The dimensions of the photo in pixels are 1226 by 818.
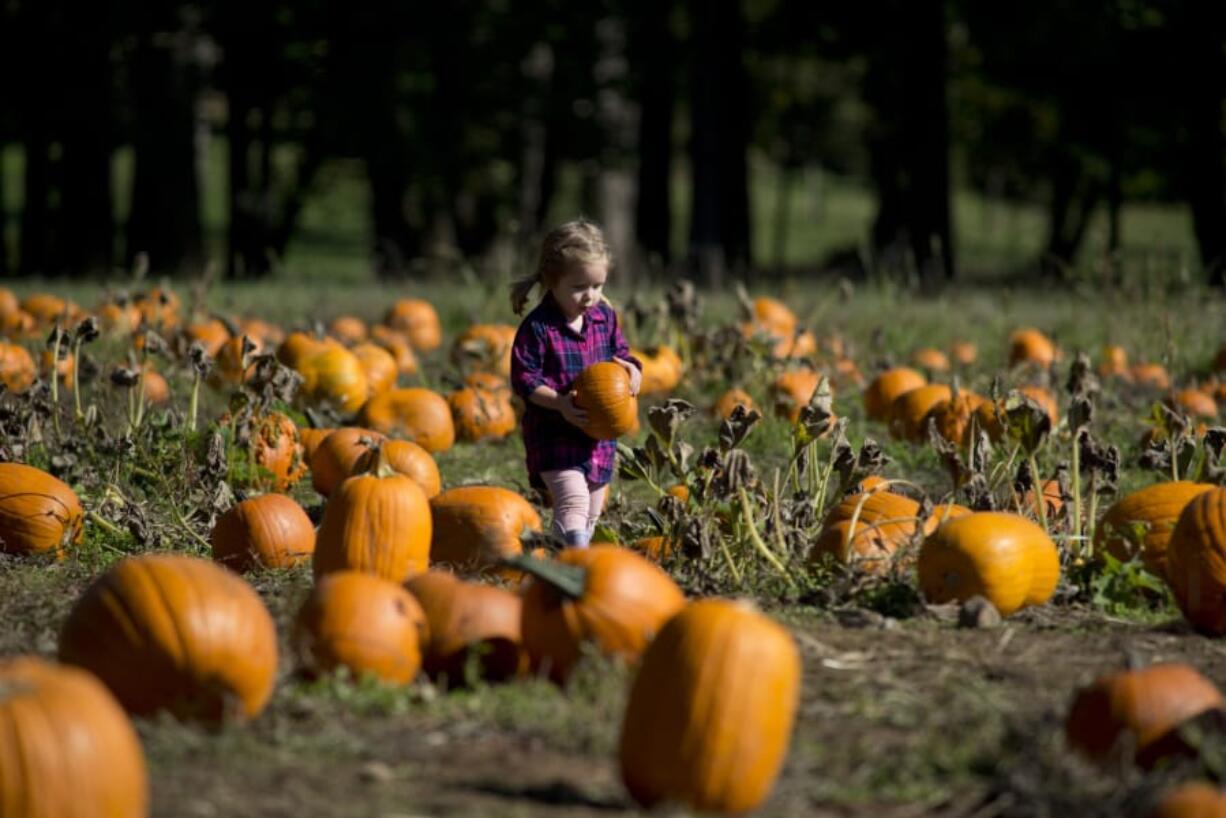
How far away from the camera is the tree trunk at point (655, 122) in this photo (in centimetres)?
2447

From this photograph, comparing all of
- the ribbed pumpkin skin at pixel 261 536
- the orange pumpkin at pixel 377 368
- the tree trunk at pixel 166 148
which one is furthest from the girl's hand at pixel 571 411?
the tree trunk at pixel 166 148

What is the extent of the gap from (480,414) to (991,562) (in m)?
4.19

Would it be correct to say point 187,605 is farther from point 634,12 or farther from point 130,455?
point 634,12

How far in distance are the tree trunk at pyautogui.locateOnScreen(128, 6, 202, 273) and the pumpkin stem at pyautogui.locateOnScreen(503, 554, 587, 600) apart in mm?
16554

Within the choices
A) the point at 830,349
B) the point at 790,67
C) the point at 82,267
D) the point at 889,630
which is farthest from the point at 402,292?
the point at 790,67

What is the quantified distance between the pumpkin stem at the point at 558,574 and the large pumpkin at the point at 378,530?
2.61ft

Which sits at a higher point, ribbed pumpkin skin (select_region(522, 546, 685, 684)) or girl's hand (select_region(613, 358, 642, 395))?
girl's hand (select_region(613, 358, 642, 395))

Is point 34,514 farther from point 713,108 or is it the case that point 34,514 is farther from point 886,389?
point 713,108

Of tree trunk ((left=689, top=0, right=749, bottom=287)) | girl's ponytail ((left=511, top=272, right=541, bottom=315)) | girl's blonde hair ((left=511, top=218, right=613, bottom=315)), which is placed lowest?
girl's ponytail ((left=511, top=272, right=541, bottom=315))

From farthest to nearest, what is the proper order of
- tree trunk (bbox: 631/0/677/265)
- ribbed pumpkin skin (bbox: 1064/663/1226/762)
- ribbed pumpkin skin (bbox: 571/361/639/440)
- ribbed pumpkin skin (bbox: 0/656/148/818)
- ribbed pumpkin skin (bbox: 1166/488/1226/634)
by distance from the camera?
tree trunk (bbox: 631/0/677/265)
ribbed pumpkin skin (bbox: 571/361/639/440)
ribbed pumpkin skin (bbox: 1166/488/1226/634)
ribbed pumpkin skin (bbox: 1064/663/1226/762)
ribbed pumpkin skin (bbox: 0/656/148/818)

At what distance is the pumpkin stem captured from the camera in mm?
3984

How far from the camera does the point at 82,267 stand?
68.1 feet

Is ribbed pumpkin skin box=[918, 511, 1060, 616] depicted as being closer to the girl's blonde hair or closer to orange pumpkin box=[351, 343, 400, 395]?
the girl's blonde hair

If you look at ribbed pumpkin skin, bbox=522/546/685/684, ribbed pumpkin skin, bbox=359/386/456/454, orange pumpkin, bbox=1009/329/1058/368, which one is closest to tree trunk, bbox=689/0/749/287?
orange pumpkin, bbox=1009/329/1058/368
